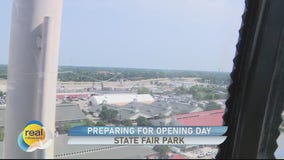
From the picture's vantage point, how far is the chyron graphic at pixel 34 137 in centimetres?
138

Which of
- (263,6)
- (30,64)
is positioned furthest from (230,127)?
(30,64)

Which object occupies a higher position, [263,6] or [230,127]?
[263,6]

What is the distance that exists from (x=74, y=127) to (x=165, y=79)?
0.46 m

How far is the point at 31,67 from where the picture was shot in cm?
137

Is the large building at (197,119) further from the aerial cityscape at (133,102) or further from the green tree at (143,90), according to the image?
the green tree at (143,90)

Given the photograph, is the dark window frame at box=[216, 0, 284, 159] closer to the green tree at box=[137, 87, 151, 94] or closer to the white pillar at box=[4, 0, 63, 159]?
the green tree at box=[137, 87, 151, 94]

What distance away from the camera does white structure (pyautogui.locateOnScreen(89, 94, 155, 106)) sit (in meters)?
1.46

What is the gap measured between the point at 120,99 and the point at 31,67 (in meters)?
0.40

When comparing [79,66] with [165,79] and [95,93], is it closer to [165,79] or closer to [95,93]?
[95,93]

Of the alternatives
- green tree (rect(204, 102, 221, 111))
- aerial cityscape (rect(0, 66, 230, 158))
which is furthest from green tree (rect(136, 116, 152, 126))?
green tree (rect(204, 102, 221, 111))

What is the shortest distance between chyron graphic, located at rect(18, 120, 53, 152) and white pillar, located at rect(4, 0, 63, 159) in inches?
0.7

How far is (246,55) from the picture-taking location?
1.74m

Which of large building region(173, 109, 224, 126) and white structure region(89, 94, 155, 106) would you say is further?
large building region(173, 109, 224, 126)

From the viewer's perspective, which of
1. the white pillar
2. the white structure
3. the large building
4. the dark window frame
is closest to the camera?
the white pillar
